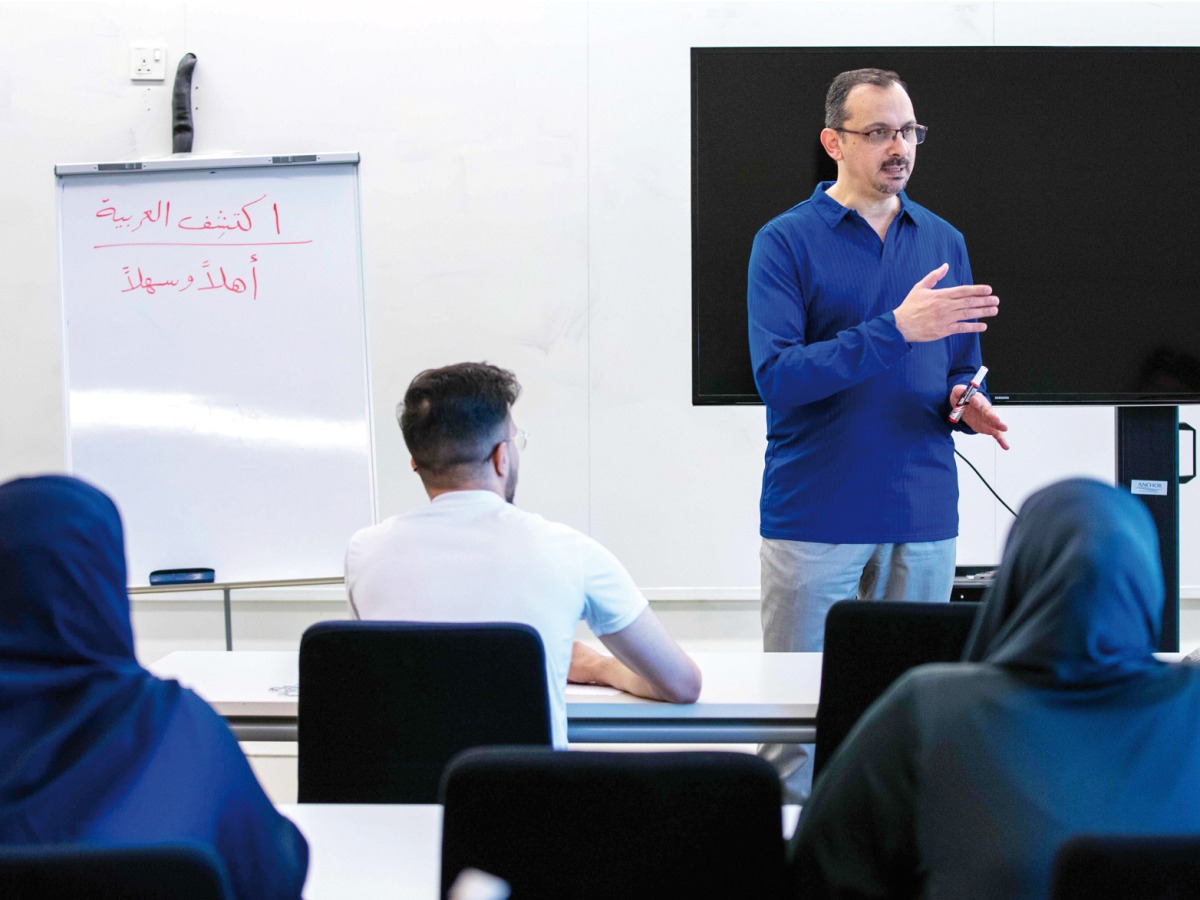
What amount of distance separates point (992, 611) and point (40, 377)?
3.67 metres

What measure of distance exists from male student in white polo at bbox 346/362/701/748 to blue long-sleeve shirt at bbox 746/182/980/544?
0.72m

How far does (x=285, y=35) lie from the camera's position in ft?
12.8

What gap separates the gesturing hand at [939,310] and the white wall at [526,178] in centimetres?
165

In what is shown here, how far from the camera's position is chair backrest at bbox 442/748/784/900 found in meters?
1.03

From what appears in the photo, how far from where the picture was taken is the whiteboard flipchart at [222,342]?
3188 mm

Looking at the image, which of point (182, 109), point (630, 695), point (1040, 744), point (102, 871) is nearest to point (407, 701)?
point (630, 695)

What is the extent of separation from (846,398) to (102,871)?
188 centimetres

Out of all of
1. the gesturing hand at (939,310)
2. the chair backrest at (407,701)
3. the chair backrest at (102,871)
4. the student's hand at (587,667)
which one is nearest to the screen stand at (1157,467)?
the gesturing hand at (939,310)

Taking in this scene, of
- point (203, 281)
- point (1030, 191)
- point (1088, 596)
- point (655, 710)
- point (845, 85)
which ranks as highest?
point (845, 85)

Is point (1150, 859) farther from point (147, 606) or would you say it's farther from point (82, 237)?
point (147, 606)

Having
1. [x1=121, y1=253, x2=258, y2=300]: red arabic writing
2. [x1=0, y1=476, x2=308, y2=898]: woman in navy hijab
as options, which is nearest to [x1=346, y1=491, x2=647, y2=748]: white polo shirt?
[x1=0, y1=476, x2=308, y2=898]: woman in navy hijab

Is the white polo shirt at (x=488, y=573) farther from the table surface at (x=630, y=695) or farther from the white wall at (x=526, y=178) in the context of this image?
the white wall at (x=526, y=178)

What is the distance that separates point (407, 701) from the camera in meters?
→ 1.58

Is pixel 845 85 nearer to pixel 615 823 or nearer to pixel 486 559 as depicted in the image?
pixel 486 559
